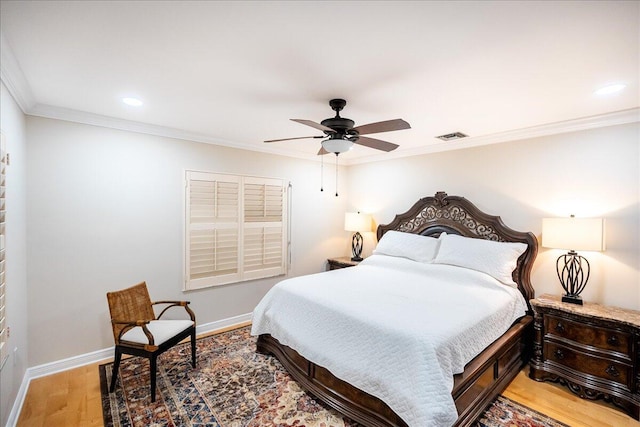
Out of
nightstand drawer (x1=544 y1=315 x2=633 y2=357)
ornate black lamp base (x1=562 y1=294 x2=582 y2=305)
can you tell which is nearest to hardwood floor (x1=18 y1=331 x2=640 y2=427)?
nightstand drawer (x1=544 y1=315 x2=633 y2=357)

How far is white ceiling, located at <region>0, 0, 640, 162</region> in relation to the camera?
1.42 meters

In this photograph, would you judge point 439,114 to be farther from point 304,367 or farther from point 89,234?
point 89,234

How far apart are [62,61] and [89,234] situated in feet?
5.71

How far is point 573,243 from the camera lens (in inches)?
107

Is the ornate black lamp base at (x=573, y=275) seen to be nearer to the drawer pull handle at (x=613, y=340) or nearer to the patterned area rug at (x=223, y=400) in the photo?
the drawer pull handle at (x=613, y=340)

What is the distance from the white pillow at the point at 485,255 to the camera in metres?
3.12

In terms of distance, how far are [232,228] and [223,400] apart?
2.08 metres

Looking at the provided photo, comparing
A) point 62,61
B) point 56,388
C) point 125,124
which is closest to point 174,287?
point 56,388

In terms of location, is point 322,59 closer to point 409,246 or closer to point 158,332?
point 158,332

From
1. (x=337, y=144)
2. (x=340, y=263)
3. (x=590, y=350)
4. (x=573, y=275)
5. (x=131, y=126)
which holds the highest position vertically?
(x=131, y=126)

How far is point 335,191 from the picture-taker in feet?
17.1

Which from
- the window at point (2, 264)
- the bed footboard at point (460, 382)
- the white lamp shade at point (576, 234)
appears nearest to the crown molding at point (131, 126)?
the window at point (2, 264)

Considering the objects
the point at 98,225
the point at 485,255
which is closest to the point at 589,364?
the point at 485,255

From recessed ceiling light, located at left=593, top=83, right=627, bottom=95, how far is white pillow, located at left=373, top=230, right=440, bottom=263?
2076mm
